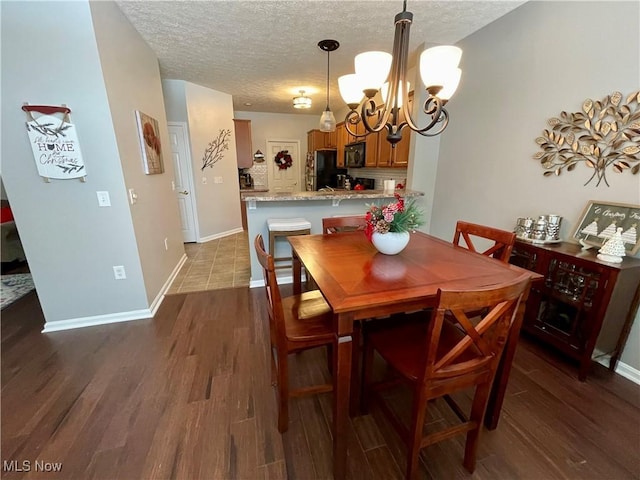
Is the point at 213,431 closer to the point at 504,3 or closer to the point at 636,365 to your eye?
the point at 636,365

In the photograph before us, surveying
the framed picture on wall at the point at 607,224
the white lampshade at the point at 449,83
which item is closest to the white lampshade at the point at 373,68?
the white lampshade at the point at 449,83

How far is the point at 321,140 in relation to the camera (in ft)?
21.4

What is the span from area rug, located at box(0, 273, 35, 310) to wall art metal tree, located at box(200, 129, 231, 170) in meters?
2.77

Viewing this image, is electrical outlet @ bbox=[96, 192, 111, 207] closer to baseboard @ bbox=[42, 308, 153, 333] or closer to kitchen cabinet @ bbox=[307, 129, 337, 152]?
baseboard @ bbox=[42, 308, 153, 333]

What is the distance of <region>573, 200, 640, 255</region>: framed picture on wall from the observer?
1.68 meters

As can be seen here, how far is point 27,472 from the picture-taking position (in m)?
1.27

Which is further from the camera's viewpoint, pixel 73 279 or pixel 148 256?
pixel 148 256

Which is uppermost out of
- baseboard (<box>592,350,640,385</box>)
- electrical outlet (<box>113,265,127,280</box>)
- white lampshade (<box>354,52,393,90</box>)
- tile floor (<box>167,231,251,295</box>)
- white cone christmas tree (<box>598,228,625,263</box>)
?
white lampshade (<box>354,52,393,90</box>)

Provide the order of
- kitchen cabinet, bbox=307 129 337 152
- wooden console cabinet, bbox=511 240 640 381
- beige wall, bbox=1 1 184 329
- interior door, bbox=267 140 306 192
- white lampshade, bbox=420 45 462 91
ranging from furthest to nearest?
interior door, bbox=267 140 306 192, kitchen cabinet, bbox=307 129 337 152, beige wall, bbox=1 1 184 329, wooden console cabinet, bbox=511 240 640 381, white lampshade, bbox=420 45 462 91

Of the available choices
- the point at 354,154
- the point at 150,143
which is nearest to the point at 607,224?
the point at 354,154

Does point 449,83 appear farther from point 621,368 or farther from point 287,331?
point 621,368

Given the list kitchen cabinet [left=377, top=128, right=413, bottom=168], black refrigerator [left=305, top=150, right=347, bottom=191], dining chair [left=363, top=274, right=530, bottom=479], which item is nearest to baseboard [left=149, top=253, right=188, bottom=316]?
dining chair [left=363, top=274, right=530, bottom=479]

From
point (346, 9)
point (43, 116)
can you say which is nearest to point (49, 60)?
point (43, 116)

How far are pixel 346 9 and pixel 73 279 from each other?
10.5 ft
